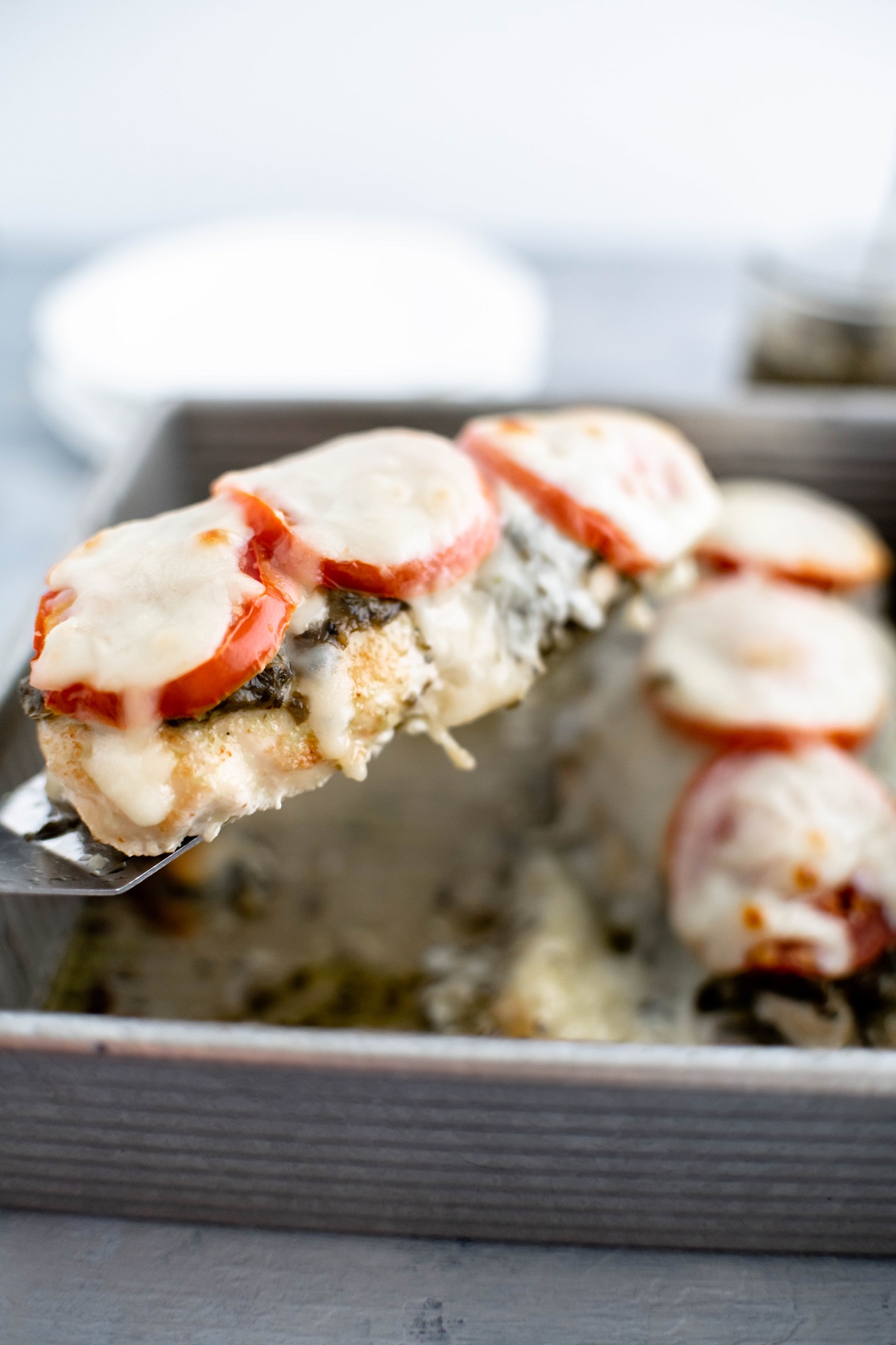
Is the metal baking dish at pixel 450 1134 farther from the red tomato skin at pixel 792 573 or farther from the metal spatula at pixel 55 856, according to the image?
the red tomato skin at pixel 792 573

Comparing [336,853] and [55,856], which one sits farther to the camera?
[336,853]

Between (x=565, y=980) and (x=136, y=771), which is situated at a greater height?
(x=136, y=771)

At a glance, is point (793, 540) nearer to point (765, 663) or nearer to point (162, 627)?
point (765, 663)

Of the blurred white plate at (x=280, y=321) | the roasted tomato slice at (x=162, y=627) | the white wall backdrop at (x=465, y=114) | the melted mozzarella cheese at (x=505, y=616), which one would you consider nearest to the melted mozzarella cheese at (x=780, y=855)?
the melted mozzarella cheese at (x=505, y=616)

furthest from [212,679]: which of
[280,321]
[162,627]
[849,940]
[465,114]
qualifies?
[465,114]

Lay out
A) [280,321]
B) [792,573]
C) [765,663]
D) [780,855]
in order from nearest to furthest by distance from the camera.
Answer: [780,855]
[765,663]
[792,573]
[280,321]
